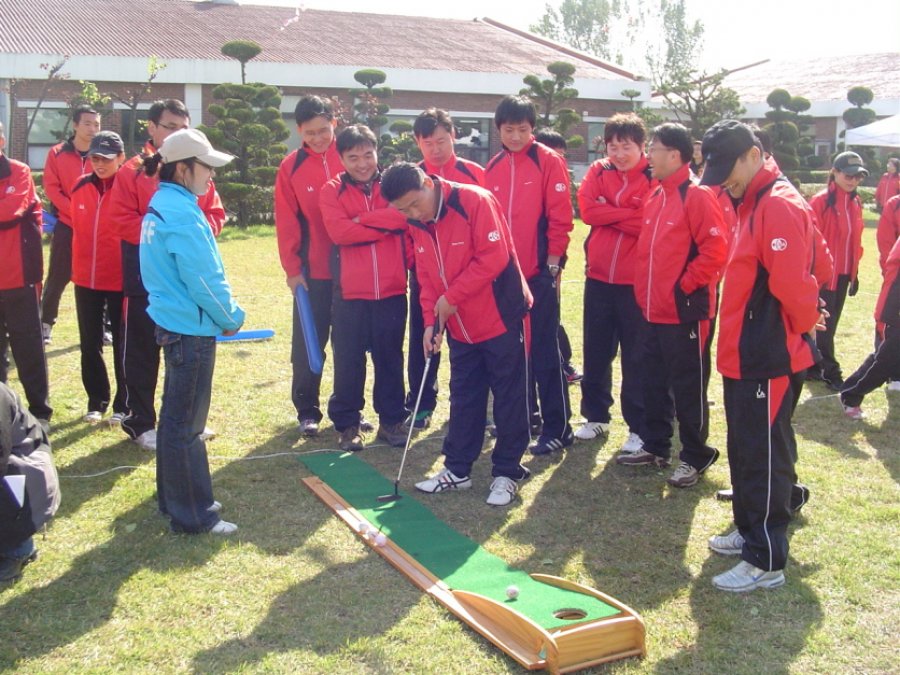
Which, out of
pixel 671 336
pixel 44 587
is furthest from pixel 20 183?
pixel 671 336

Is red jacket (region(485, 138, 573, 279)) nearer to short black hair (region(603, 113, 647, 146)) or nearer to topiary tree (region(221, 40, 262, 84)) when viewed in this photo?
short black hair (region(603, 113, 647, 146))

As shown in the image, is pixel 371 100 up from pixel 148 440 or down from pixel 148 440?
up

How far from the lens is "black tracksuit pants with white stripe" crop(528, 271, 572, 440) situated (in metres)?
5.71

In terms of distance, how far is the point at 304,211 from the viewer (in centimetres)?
595

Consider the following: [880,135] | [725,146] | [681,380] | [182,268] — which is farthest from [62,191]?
[880,135]

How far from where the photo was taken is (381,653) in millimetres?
3436

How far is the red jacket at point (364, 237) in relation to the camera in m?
5.53

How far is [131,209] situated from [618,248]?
3.10m

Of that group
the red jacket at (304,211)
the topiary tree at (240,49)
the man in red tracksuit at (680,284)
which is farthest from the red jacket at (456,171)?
the topiary tree at (240,49)

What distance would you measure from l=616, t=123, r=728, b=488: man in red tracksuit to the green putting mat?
142 cm

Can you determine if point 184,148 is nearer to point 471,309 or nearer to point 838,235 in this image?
point 471,309

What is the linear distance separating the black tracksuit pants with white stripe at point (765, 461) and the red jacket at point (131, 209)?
3.29 m

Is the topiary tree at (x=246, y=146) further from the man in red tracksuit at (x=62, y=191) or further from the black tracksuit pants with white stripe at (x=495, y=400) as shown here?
the black tracksuit pants with white stripe at (x=495, y=400)

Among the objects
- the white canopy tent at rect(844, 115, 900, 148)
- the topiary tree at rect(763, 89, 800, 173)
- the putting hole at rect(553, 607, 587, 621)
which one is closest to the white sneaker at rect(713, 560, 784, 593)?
the putting hole at rect(553, 607, 587, 621)
